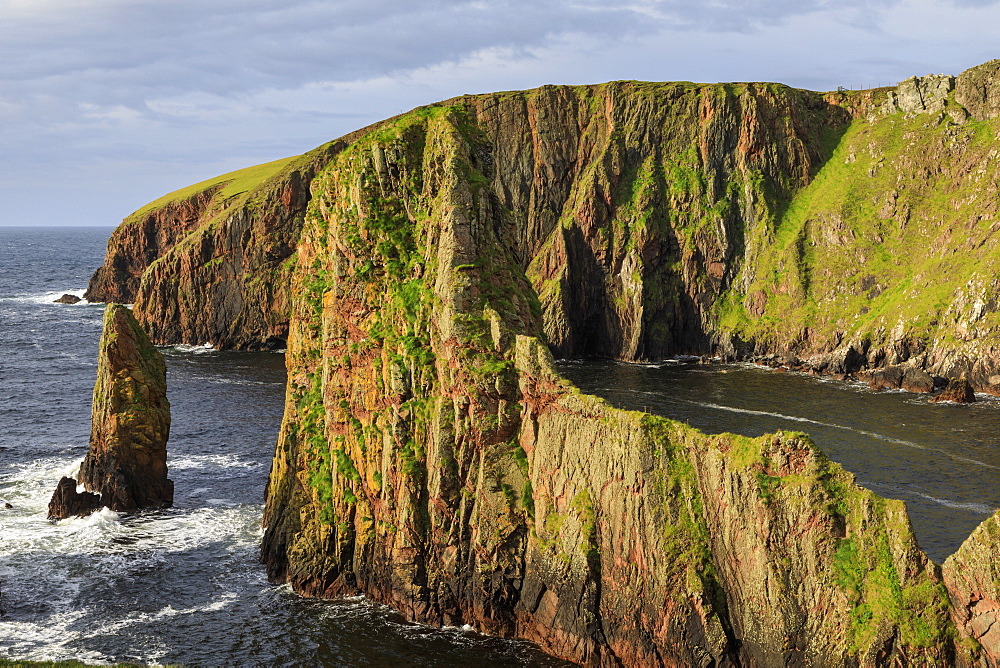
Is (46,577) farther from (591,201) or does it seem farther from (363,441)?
(591,201)

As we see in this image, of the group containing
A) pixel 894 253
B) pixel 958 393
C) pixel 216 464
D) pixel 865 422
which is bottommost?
pixel 216 464

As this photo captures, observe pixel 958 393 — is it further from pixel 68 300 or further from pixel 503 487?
pixel 68 300

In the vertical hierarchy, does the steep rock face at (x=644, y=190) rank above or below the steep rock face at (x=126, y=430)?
above

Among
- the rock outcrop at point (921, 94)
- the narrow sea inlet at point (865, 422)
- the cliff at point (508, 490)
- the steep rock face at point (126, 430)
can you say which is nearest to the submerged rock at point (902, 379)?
the narrow sea inlet at point (865, 422)

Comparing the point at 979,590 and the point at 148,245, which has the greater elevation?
the point at 148,245

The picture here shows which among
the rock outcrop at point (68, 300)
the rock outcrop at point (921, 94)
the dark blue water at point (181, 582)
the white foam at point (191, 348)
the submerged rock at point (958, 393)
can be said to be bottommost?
the dark blue water at point (181, 582)

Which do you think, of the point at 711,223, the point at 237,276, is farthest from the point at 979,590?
the point at 237,276

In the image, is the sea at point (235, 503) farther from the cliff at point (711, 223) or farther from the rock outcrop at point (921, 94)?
the rock outcrop at point (921, 94)

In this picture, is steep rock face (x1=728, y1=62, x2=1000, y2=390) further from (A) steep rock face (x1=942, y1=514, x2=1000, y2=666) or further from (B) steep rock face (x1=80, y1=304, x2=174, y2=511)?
(B) steep rock face (x1=80, y1=304, x2=174, y2=511)
